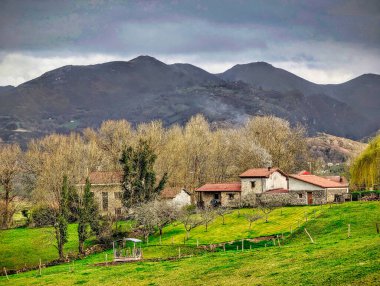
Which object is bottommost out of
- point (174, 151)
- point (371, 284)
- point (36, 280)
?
point (36, 280)

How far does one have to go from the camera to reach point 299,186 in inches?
3666

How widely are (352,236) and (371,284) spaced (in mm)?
25039

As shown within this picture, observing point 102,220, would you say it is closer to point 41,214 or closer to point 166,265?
point 41,214

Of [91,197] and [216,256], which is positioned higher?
[91,197]

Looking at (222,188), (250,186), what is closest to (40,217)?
(222,188)

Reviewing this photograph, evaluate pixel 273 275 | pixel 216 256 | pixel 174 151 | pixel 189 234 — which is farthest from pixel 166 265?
pixel 174 151

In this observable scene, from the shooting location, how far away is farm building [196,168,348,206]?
89.1m

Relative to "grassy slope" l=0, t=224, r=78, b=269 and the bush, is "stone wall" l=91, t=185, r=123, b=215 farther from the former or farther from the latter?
"grassy slope" l=0, t=224, r=78, b=269

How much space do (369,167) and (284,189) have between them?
1525cm

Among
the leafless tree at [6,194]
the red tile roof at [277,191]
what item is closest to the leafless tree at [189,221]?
the red tile roof at [277,191]

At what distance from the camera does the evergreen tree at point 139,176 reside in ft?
302

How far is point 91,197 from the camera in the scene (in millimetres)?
81312

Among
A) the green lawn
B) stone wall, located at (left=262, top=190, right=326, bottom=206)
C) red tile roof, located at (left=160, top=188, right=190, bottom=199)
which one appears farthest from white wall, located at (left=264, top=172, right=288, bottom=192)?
red tile roof, located at (left=160, top=188, right=190, bottom=199)

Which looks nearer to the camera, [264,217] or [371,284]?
[371,284]
